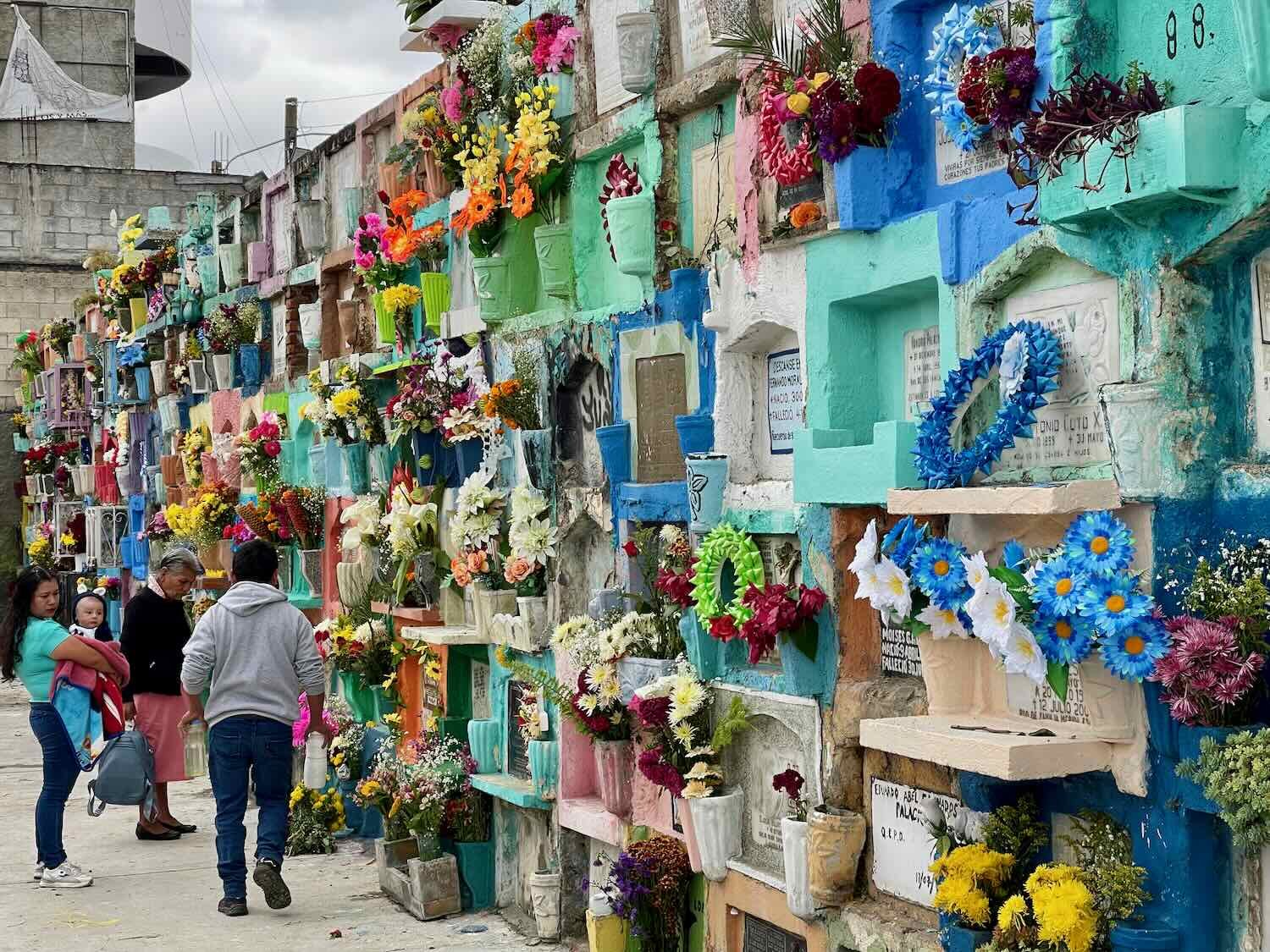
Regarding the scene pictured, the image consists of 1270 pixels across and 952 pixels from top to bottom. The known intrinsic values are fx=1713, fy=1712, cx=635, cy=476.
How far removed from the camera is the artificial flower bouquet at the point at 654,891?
7309 mm

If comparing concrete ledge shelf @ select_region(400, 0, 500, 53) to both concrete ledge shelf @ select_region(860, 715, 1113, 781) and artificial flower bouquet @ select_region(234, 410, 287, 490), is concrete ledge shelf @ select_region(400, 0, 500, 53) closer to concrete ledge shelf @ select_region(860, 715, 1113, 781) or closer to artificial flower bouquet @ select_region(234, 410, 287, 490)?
artificial flower bouquet @ select_region(234, 410, 287, 490)

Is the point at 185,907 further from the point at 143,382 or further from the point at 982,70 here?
the point at 143,382

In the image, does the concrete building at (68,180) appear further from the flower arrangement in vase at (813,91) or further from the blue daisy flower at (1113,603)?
the blue daisy flower at (1113,603)

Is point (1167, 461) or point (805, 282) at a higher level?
point (805, 282)

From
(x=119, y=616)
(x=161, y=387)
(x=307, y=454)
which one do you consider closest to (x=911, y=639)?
(x=307, y=454)

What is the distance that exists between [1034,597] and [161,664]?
7254 millimetres

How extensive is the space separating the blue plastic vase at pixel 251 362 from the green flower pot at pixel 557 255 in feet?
22.1

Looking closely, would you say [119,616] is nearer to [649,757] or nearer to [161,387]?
[161,387]

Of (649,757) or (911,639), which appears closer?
(911,639)

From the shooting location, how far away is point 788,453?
22.2 ft

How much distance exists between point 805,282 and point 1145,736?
2277 millimetres

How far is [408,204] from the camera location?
34.2 feet

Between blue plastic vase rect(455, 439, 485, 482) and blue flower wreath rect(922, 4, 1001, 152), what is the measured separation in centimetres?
468

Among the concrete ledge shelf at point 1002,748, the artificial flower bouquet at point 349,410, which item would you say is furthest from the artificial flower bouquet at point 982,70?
the artificial flower bouquet at point 349,410
